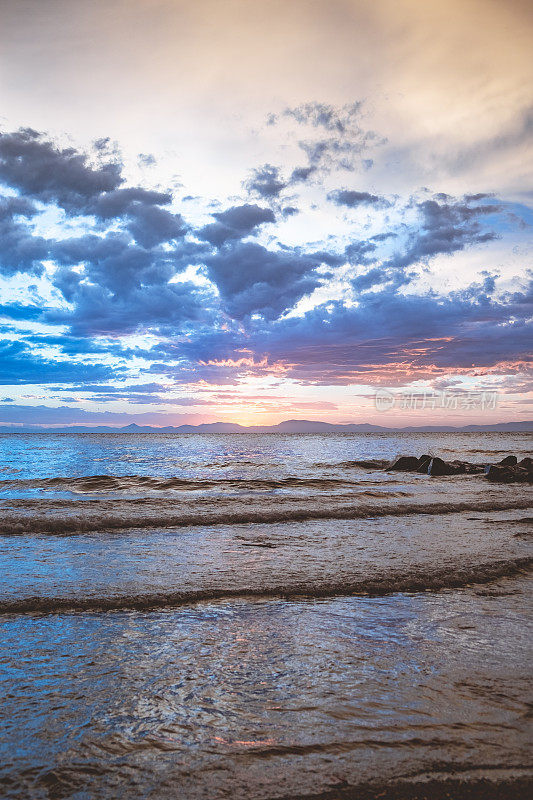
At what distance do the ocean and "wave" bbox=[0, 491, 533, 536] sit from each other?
A: 1.84 metres

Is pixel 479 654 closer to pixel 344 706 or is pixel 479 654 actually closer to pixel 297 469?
pixel 344 706

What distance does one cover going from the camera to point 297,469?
3053cm

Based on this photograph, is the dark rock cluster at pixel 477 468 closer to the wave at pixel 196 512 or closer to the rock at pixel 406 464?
the rock at pixel 406 464

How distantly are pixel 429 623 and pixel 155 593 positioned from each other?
3.17 metres

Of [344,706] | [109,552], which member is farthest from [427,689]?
[109,552]

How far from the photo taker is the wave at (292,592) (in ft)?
17.4

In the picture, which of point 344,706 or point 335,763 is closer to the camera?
point 335,763

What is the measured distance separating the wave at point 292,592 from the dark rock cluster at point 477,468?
18.4 m

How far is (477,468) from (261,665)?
→ 27526 millimetres

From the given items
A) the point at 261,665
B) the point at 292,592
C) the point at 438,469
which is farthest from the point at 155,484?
the point at 261,665

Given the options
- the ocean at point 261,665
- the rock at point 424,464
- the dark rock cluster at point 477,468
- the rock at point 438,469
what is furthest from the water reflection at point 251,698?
the rock at point 424,464

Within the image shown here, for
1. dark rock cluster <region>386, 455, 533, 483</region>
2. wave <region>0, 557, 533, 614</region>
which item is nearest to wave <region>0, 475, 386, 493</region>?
dark rock cluster <region>386, 455, 533, 483</region>

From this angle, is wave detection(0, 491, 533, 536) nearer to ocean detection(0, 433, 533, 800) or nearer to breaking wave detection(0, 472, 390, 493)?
ocean detection(0, 433, 533, 800)

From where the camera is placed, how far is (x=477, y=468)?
28125 millimetres
